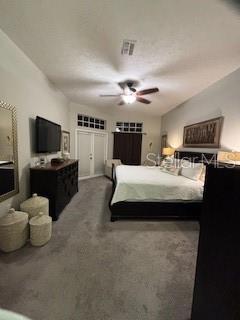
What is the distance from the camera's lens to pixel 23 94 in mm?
2697

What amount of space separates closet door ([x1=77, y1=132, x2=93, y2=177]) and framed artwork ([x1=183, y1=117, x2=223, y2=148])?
3491 millimetres

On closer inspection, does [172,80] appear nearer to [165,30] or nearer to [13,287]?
[165,30]

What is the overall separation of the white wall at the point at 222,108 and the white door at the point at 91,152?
322 cm

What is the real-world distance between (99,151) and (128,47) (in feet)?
15.3

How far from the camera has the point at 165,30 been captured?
2010 mm

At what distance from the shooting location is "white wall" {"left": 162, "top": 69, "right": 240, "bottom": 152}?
2949 mm

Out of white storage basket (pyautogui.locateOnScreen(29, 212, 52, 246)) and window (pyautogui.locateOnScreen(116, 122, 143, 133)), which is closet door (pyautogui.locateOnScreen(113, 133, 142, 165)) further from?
white storage basket (pyautogui.locateOnScreen(29, 212, 52, 246))

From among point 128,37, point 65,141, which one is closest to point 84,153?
point 65,141

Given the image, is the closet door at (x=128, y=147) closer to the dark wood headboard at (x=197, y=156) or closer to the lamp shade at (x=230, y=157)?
the dark wood headboard at (x=197, y=156)

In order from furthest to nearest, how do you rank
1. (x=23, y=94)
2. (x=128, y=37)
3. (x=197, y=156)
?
(x=197, y=156), (x=23, y=94), (x=128, y=37)

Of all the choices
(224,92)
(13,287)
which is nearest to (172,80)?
(224,92)

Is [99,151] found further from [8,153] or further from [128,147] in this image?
[8,153]

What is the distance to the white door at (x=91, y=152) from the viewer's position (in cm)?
602

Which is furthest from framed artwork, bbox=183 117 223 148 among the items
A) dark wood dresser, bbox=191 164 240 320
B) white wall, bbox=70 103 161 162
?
dark wood dresser, bbox=191 164 240 320
